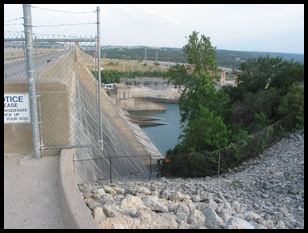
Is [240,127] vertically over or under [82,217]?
under

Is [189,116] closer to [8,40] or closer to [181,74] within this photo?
[181,74]

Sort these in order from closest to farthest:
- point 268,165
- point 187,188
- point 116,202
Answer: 1. point 116,202
2. point 187,188
3. point 268,165

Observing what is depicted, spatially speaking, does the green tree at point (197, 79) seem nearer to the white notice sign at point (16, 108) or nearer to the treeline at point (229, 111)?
the treeline at point (229, 111)

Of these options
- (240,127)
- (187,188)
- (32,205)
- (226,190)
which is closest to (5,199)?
(32,205)

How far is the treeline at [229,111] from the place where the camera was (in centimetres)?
1788

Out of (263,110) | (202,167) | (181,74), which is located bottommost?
(202,167)

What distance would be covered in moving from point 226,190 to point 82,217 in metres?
6.93

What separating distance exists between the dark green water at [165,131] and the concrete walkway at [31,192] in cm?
2905

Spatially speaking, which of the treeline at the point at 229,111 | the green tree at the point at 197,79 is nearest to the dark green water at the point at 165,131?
the green tree at the point at 197,79

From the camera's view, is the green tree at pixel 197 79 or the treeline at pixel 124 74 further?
the treeline at pixel 124 74

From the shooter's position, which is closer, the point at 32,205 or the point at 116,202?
the point at 32,205

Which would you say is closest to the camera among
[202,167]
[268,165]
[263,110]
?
[268,165]

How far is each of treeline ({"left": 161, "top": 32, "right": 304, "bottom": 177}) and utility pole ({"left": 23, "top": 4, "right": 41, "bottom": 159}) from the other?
10.3 m

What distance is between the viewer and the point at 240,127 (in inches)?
961
